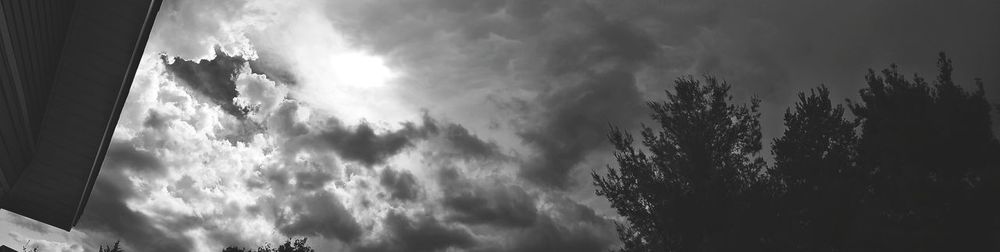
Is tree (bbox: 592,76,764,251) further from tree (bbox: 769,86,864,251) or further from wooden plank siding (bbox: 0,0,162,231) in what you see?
wooden plank siding (bbox: 0,0,162,231)

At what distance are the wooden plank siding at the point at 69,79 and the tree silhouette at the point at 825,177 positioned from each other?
14004 mm

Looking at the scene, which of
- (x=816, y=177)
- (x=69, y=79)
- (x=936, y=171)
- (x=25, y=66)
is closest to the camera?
(x=25, y=66)

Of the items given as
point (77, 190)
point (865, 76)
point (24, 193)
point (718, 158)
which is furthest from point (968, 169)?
point (24, 193)

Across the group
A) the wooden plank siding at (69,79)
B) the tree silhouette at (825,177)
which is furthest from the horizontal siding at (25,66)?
the tree silhouette at (825,177)

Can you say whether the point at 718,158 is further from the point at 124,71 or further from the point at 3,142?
the point at 3,142

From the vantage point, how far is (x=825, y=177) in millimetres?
15289

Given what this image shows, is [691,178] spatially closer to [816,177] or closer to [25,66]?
[816,177]

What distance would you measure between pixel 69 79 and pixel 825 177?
18925 mm

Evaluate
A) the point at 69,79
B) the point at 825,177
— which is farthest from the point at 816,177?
the point at 69,79

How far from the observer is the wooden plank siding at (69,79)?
5.56 m

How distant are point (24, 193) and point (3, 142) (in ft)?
15.2

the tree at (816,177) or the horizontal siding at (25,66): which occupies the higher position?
the tree at (816,177)

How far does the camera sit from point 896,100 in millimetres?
14320

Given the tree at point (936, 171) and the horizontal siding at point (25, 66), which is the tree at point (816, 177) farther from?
the horizontal siding at point (25, 66)
